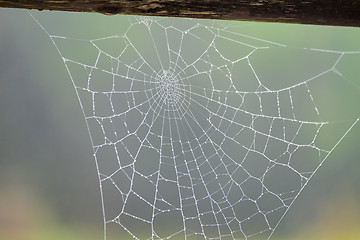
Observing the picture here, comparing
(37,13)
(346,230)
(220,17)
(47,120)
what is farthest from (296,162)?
(220,17)

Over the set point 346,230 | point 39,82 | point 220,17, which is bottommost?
point 220,17

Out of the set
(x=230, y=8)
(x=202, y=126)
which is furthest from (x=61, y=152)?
(x=230, y=8)

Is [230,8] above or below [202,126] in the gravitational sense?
below

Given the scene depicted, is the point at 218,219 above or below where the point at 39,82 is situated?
below

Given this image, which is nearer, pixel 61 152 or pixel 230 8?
pixel 230 8

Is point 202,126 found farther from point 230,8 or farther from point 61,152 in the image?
point 230,8

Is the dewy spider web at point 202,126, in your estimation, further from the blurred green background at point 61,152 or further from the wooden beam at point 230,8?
the wooden beam at point 230,8

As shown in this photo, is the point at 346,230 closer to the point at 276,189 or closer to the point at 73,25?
the point at 276,189
